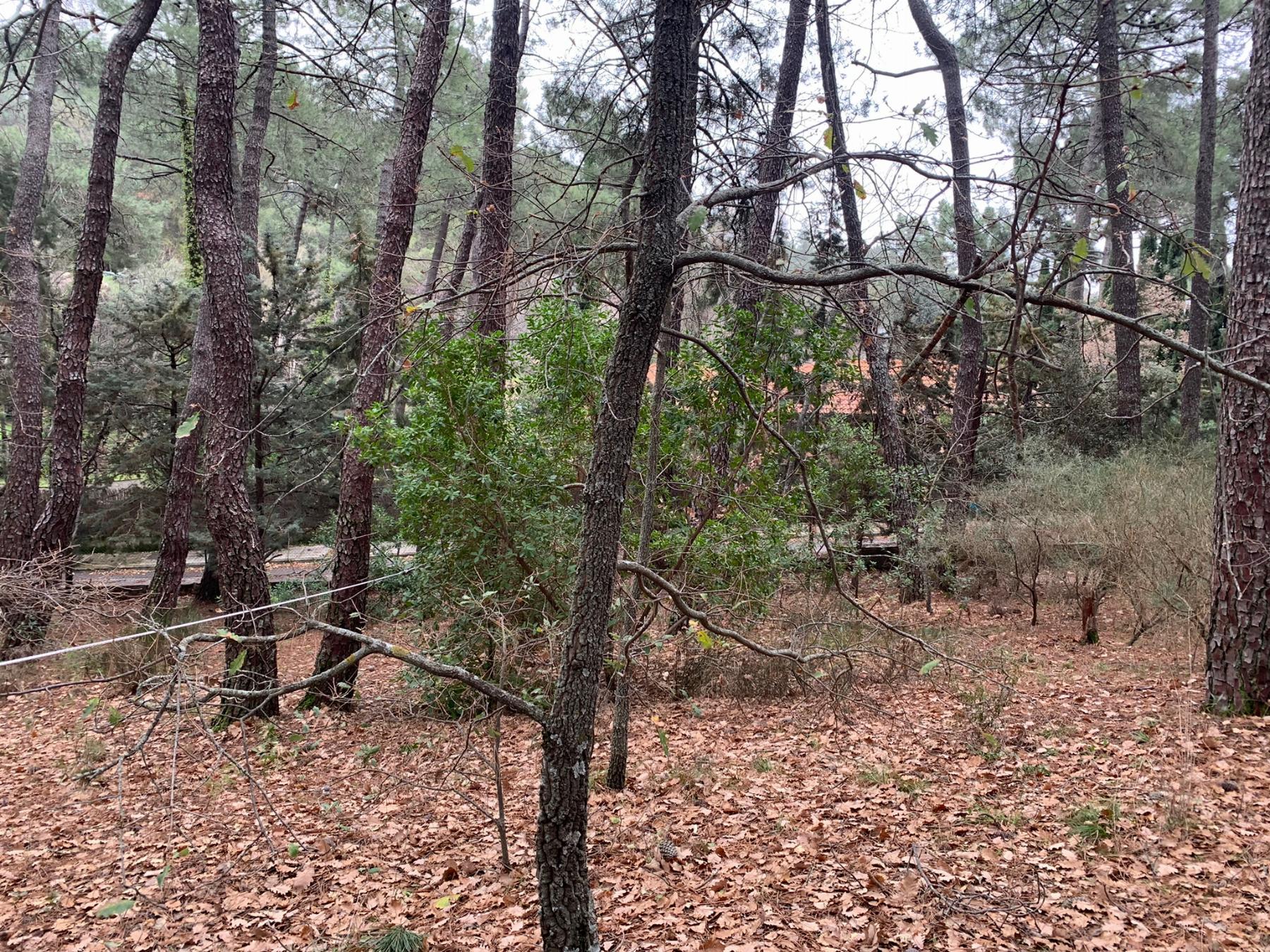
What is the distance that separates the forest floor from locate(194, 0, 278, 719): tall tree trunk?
1.37 meters

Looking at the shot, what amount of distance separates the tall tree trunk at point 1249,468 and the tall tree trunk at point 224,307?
6693 millimetres

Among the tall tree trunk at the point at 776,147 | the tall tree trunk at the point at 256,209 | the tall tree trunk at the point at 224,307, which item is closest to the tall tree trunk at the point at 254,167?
the tall tree trunk at the point at 256,209

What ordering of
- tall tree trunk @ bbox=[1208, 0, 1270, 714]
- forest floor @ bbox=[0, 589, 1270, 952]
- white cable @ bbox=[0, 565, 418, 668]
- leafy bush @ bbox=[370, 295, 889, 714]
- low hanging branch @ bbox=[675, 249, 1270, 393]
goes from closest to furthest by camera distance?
low hanging branch @ bbox=[675, 249, 1270, 393]
white cable @ bbox=[0, 565, 418, 668]
forest floor @ bbox=[0, 589, 1270, 952]
tall tree trunk @ bbox=[1208, 0, 1270, 714]
leafy bush @ bbox=[370, 295, 889, 714]

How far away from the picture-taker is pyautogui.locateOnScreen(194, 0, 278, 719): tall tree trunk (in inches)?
230

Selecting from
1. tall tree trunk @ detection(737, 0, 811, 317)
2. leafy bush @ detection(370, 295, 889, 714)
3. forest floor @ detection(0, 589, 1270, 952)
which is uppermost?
tall tree trunk @ detection(737, 0, 811, 317)

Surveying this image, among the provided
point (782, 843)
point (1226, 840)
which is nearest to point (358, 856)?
point (782, 843)

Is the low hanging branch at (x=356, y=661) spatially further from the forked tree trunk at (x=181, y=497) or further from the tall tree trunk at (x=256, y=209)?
the tall tree trunk at (x=256, y=209)

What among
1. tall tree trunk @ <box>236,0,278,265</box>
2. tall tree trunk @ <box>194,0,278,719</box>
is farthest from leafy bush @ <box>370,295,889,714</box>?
tall tree trunk @ <box>236,0,278,265</box>

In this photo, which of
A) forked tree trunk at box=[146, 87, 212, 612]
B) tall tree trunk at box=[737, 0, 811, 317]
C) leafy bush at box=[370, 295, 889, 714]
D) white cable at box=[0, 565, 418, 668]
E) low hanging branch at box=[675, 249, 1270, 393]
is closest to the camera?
low hanging branch at box=[675, 249, 1270, 393]

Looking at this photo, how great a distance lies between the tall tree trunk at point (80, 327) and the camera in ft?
26.5

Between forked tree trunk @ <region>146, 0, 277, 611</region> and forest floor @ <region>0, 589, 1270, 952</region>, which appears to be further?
forked tree trunk @ <region>146, 0, 277, 611</region>

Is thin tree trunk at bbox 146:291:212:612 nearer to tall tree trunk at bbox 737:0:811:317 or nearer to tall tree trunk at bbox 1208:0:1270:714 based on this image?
tall tree trunk at bbox 737:0:811:317

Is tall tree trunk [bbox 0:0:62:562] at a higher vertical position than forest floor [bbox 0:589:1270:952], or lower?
higher

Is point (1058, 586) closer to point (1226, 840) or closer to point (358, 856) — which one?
point (1226, 840)
